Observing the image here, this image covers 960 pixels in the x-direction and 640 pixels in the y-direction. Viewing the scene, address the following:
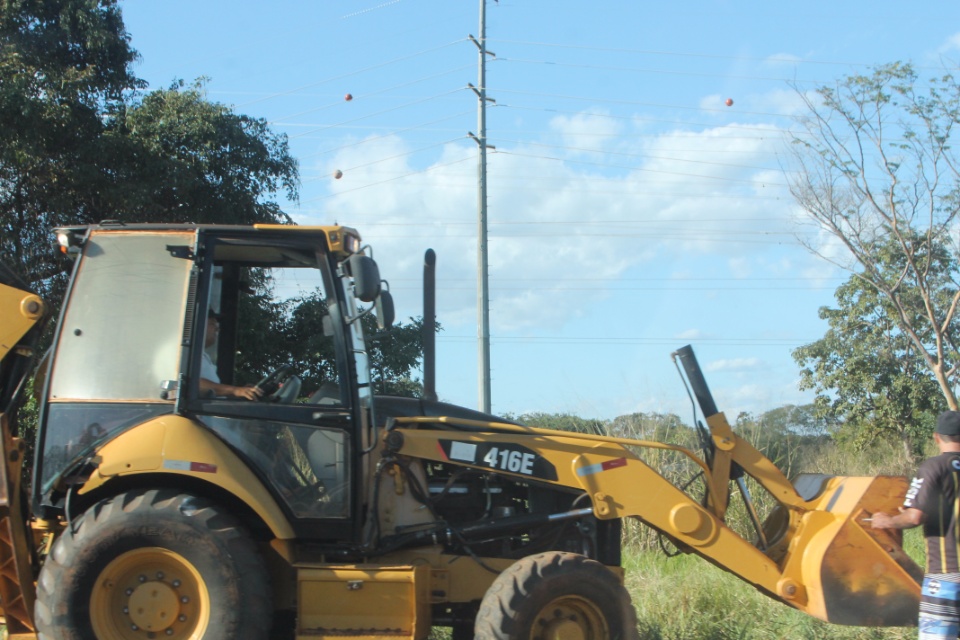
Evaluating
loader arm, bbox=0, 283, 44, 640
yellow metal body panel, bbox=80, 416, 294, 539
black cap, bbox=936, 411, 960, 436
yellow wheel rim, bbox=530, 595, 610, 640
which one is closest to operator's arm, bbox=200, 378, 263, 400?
yellow metal body panel, bbox=80, 416, 294, 539

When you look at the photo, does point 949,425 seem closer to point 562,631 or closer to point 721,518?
point 721,518

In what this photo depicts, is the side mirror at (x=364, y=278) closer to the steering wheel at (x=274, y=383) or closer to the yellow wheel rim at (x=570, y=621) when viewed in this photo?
the steering wheel at (x=274, y=383)

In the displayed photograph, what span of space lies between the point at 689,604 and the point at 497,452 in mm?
2279

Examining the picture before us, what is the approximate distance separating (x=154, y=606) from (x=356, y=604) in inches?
40.8

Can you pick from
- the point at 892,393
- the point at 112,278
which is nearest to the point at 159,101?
the point at 112,278

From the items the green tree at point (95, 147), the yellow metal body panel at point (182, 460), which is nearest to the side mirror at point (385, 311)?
the yellow metal body panel at point (182, 460)

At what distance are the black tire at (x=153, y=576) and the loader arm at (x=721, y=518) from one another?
1128 millimetres

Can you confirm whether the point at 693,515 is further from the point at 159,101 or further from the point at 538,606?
the point at 159,101

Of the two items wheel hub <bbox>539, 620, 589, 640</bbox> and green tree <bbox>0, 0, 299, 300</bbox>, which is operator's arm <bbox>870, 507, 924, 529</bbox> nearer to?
wheel hub <bbox>539, 620, 589, 640</bbox>

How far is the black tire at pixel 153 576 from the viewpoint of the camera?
4887 millimetres

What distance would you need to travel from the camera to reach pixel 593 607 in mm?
5219

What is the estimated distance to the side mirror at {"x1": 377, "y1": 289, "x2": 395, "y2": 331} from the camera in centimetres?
520

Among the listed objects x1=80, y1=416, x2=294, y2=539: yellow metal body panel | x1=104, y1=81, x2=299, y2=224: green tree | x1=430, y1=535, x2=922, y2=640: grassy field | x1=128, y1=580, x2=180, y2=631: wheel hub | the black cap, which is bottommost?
x1=430, y1=535, x2=922, y2=640: grassy field

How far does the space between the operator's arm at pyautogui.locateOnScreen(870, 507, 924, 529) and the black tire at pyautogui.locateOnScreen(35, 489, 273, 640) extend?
337cm
